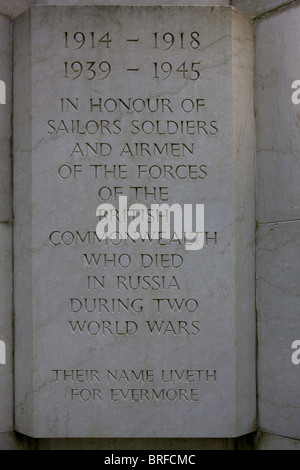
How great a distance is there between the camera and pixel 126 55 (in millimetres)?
4078

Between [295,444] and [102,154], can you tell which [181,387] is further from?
[102,154]

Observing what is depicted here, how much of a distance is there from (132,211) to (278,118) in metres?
1.42

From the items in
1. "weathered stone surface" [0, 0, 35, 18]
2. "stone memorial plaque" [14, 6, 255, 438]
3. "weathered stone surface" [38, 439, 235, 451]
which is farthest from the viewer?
"weathered stone surface" [0, 0, 35, 18]

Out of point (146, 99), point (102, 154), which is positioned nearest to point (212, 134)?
point (146, 99)

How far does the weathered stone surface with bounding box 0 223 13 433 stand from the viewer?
4.18 m
